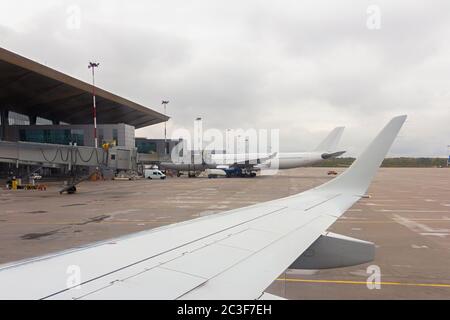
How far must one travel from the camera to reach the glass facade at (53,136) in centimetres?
5556

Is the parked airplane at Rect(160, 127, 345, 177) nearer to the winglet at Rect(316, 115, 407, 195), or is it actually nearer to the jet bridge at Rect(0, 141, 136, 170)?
the jet bridge at Rect(0, 141, 136, 170)

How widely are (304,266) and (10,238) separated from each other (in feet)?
31.9

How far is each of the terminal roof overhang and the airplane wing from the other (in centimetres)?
3999

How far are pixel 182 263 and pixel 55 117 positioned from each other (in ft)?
237

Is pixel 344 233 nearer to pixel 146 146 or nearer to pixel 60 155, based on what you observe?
pixel 60 155

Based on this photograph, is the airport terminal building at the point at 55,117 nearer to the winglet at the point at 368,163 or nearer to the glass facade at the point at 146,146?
the glass facade at the point at 146,146

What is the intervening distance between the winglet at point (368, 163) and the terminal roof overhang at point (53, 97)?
39559 millimetres

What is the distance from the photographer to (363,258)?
4156mm

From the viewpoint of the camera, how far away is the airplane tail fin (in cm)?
4118

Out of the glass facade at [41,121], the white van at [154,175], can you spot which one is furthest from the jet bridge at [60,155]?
the glass facade at [41,121]

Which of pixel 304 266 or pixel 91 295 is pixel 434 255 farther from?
pixel 91 295

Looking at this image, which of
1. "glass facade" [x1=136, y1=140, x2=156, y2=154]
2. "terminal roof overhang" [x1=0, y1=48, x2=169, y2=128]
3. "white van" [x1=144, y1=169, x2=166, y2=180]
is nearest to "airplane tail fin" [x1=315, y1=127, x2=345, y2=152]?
"white van" [x1=144, y1=169, x2=166, y2=180]

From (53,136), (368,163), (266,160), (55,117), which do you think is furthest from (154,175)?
(368,163)

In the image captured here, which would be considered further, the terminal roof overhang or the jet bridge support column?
the jet bridge support column
